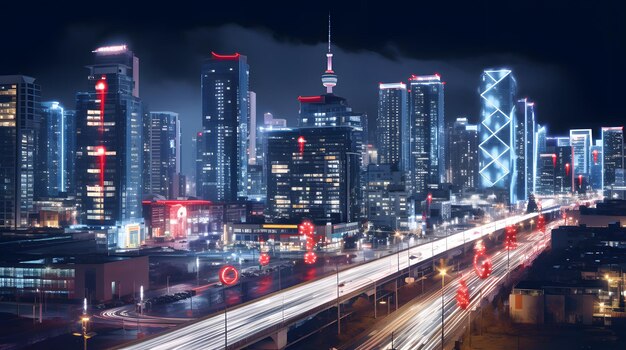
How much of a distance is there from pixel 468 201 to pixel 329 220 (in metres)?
92.1

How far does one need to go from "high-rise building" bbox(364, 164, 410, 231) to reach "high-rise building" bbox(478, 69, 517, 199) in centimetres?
6922

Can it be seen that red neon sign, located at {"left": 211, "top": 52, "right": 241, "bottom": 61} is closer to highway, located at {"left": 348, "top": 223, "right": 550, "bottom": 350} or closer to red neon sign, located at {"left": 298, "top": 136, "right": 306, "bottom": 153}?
red neon sign, located at {"left": 298, "top": 136, "right": 306, "bottom": 153}

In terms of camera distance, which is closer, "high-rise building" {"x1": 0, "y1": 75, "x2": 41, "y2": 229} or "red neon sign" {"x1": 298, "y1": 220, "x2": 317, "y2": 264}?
"red neon sign" {"x1": 298, "y1": 220, "x2": 317, "y2": 264}

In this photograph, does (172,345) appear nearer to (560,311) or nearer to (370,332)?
(370,332)

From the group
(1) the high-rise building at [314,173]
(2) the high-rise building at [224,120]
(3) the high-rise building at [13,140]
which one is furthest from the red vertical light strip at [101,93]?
(2) the high-rise building at [224,120]

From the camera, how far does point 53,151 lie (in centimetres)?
17662

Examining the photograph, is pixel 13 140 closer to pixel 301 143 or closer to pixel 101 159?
pixel 101 159

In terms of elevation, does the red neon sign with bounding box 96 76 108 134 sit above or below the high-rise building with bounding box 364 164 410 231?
above

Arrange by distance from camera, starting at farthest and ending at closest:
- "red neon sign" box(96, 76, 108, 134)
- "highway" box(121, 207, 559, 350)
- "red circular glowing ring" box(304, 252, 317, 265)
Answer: "red neon sign" box(96, 76, 108, 134) < "red circular glowing ring" box(304, 252, 317, 265) < "highway" box(121, 207, 559, 350)

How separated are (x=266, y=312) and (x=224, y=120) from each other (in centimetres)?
13017

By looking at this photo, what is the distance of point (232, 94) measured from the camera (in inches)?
6737

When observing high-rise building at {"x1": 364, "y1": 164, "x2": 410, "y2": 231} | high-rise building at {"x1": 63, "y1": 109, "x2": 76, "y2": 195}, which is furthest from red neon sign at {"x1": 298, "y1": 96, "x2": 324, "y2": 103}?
high-rise building at {"x1": 63, "y1": 109, "x2": 76, "y2": 195}

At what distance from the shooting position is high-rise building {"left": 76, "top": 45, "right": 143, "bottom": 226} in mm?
106000

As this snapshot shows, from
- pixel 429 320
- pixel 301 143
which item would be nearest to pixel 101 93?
pixel 301 143
